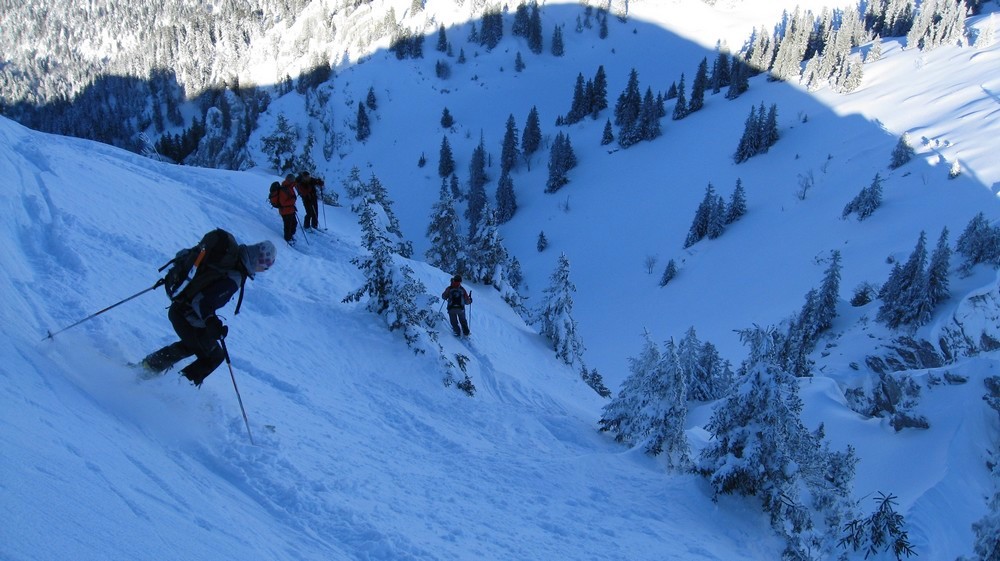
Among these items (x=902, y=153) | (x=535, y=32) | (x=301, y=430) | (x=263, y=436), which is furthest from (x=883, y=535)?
(x=535, y=32)

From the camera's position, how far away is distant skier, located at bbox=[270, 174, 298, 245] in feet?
39.6

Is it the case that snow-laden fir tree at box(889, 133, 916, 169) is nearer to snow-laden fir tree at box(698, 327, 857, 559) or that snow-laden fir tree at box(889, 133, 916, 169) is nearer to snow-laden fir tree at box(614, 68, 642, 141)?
snow-laden fir tree at box(614, 68, 642, 141)

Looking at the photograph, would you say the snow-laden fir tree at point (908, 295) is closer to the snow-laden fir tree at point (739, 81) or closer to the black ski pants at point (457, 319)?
the black ski pants at point (457, 319)

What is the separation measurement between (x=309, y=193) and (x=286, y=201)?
1314mm

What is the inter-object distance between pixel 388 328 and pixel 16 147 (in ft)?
21.2

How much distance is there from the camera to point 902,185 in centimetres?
4144

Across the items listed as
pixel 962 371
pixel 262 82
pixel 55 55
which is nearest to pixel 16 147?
pixel 962 371

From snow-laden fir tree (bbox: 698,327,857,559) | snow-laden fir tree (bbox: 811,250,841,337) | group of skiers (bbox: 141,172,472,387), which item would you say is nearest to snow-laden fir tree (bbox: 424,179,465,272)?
snow-laden fir tree (bbox: 698,327,857,559)

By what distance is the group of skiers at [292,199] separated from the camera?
39.6ft

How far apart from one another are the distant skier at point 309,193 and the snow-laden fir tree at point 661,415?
867 cm

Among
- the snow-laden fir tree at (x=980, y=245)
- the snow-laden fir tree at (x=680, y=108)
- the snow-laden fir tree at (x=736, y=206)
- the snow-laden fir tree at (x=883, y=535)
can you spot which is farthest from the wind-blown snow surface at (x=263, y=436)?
the snow-laden fir tree at (x=680, y=108)

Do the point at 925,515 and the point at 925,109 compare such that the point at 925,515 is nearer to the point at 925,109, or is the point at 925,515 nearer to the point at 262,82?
the point at 925,109

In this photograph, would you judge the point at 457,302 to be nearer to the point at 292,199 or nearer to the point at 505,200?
the point at 292,199

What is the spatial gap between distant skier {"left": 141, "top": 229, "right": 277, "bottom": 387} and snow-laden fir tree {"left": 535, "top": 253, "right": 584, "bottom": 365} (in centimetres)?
1218
